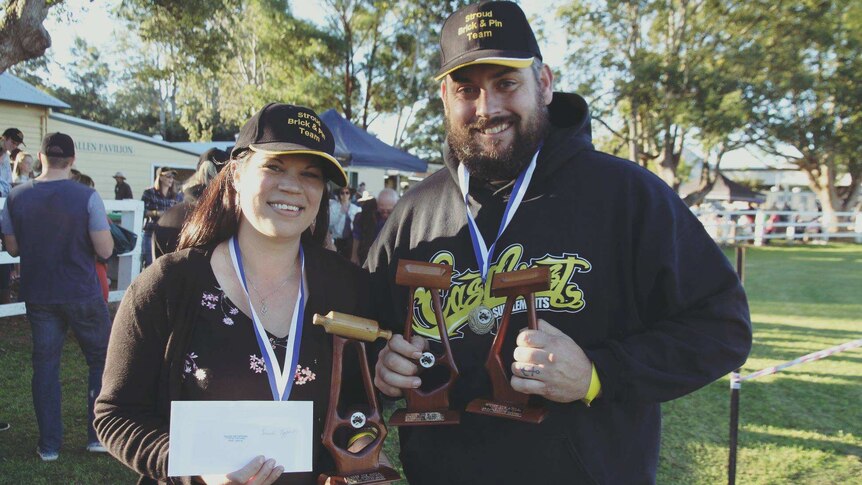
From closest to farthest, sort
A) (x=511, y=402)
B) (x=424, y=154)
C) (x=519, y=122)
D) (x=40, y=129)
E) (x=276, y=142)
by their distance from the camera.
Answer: (x=511, y=402)
(x=276, y=142)
(x=519, y=122)
(x=40, y=129)
(x=424, y=154)

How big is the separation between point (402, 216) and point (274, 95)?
20.5 metres

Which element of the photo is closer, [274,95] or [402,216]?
[402,216]

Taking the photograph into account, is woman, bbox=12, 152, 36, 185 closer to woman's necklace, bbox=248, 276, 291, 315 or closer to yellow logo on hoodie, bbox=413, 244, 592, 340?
woman's necklace, bbox=248, 276, 291, 315

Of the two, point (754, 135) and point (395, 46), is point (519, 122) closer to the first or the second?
point (395, 46)

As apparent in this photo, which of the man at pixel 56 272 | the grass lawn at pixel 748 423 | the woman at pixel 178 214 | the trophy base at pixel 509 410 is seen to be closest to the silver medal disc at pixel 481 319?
the trophy base at pixel 509 410

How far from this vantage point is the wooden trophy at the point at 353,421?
1.63 meters

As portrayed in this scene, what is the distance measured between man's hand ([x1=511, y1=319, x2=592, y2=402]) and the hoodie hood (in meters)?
0.58

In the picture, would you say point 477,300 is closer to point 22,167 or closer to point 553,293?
point 553,293

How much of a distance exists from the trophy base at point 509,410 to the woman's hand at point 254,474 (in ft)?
1.78

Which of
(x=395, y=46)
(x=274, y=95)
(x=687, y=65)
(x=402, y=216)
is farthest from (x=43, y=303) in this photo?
(x=687, y=65)

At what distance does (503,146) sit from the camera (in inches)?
75.6

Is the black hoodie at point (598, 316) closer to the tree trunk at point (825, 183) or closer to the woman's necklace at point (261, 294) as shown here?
the woman's necklace at point (261, 294)

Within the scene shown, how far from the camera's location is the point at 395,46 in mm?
22469

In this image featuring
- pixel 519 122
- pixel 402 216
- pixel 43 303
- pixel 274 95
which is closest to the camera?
pixel 519 122
